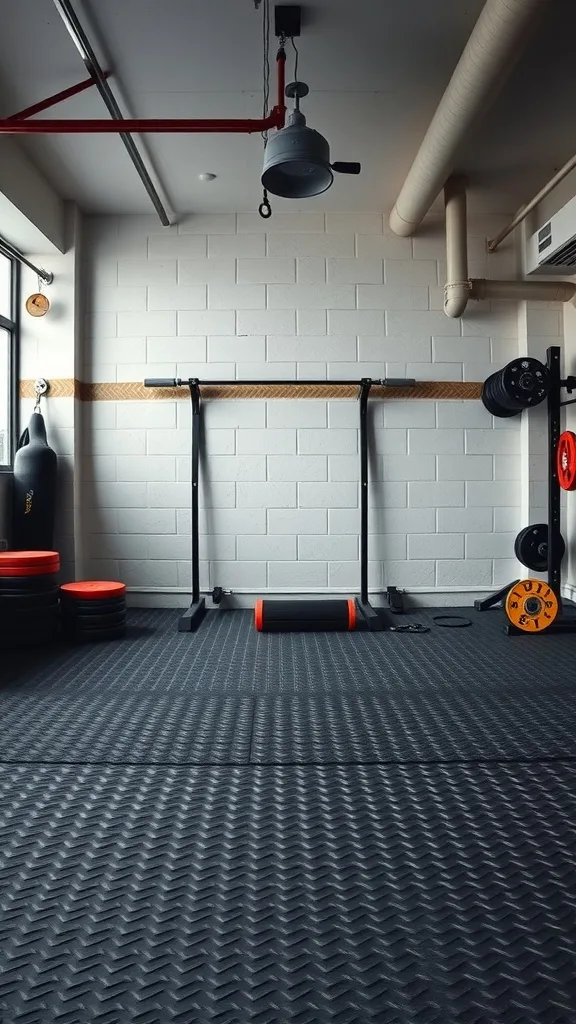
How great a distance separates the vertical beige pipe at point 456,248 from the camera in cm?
480

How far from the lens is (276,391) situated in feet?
17.4

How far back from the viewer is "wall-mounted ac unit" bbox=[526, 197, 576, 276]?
425 cm

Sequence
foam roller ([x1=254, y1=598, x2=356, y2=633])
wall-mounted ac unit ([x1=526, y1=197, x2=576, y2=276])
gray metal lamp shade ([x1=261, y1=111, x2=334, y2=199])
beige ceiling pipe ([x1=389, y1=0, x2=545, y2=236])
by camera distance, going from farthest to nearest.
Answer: foam roller ([x1=254, y1=598, x2=356, y2=633]), wall-mounted ac unit ([x1=526, y1=197, x2=576, y2=276]), gray metal lamp shade ([x1=261, y1=111, x2=334, y2=199]), beige ceiling pipe ([x1=389, y1=0, x2=545, y2=236])

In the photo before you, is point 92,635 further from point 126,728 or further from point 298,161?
point 298,161

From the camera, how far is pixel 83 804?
2.13 metres

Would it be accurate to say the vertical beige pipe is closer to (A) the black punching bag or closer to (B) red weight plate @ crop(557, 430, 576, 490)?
(B) red weight plate @ crop(557, 430, 576, 490)

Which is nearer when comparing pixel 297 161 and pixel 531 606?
pixel 297 161

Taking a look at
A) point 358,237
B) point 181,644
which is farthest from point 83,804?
point 358,237

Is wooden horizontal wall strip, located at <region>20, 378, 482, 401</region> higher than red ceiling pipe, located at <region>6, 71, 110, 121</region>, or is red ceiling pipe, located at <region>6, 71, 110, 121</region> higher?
red ceiling pipe, located at <region>6, 71, 110, 121</region>

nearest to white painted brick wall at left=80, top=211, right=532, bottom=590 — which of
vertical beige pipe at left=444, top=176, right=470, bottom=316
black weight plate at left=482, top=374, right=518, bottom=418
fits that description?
black weight plate at left=482, top=374, right=518, bottom=418

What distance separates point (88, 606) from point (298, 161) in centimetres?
297

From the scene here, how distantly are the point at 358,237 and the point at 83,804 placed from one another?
4703 millimetres

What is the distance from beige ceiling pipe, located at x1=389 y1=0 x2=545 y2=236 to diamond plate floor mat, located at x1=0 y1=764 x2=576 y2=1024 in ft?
9.95

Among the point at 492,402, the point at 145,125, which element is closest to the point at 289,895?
the point at 145,125
